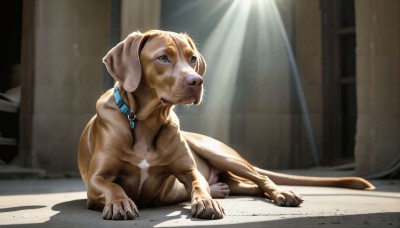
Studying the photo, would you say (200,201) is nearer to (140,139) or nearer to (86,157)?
(140,139)

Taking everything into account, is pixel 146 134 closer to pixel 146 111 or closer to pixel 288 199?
pixel 146 111

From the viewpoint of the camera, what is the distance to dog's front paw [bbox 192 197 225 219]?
320 centimetres

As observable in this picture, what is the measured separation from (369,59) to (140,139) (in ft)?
12.7

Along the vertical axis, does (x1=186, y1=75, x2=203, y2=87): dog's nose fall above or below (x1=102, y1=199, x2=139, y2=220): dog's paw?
above

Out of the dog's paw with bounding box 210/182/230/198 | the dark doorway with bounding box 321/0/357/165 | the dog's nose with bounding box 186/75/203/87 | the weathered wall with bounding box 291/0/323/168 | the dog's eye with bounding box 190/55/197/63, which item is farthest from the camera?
the dark doorway with bounding box 321/0/357/165

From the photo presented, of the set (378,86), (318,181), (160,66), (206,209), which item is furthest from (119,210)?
(378,86)

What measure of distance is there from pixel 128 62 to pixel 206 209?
0.98m

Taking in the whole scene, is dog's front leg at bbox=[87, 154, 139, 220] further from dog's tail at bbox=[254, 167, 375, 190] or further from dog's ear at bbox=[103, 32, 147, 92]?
dog's tail at bbox=[254, 167, 375, 190]

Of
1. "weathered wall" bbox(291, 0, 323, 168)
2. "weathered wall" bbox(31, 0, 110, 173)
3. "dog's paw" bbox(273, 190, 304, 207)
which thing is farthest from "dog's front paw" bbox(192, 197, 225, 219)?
"weathered wall" bbox(291, 0, 323, 168)

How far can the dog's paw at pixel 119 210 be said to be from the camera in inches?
124

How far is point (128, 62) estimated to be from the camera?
11.6 feet

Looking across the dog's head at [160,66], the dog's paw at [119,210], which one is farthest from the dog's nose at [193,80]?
the dog's paw at [119,210]

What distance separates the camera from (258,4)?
7.79 metres

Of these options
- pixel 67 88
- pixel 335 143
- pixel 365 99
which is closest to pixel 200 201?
pixel 365 99
